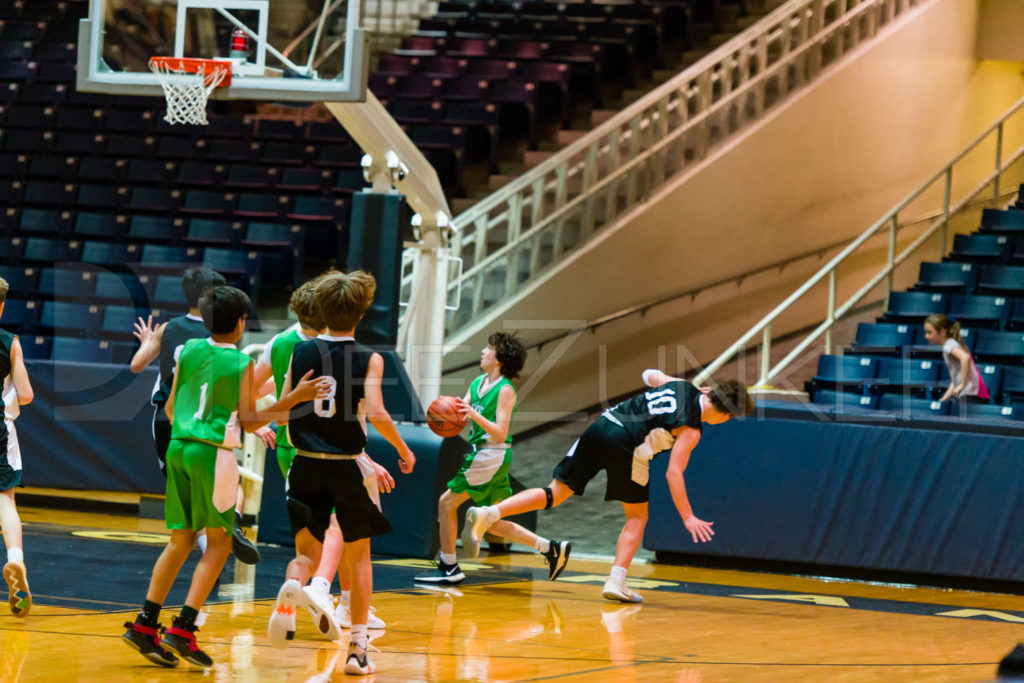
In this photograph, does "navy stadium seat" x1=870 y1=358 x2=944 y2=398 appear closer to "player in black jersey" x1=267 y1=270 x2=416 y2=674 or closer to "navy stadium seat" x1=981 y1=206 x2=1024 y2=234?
"navy stadium seat" x1=981 y1=206 x2=1024 y2=234

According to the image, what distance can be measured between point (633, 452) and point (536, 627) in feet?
5.12

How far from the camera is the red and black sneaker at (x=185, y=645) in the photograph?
5438 mm

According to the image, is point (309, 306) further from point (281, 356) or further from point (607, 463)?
point (607, 463)

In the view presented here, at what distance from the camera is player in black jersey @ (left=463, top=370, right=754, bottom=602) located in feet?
26.8

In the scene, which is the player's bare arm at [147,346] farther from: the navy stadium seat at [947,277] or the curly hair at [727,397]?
the navy stadium seat at [947,277]

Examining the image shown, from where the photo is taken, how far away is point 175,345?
7359mm

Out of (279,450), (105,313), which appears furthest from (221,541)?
(105,313)

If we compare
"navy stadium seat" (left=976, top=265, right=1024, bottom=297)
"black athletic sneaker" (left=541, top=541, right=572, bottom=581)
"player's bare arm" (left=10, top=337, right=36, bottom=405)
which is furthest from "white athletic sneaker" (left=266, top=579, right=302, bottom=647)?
"navy stadium seat" (left=976, top=265, right=1024, bottom=297)

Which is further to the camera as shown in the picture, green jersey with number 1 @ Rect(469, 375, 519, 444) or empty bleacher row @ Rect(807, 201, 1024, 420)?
empty bleacher row @ Rect(807, 201, 1024, 420)

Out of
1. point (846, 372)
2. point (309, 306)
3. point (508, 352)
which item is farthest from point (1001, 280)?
point (309, 306)

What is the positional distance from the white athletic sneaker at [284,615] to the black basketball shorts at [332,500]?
14.5 inches

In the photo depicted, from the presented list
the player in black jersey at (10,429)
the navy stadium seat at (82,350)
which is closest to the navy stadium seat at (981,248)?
the navy stadium seat at (82,350)

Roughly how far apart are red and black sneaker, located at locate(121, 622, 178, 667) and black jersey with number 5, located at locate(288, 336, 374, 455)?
37.1 inches

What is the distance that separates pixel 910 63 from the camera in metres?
17.8
